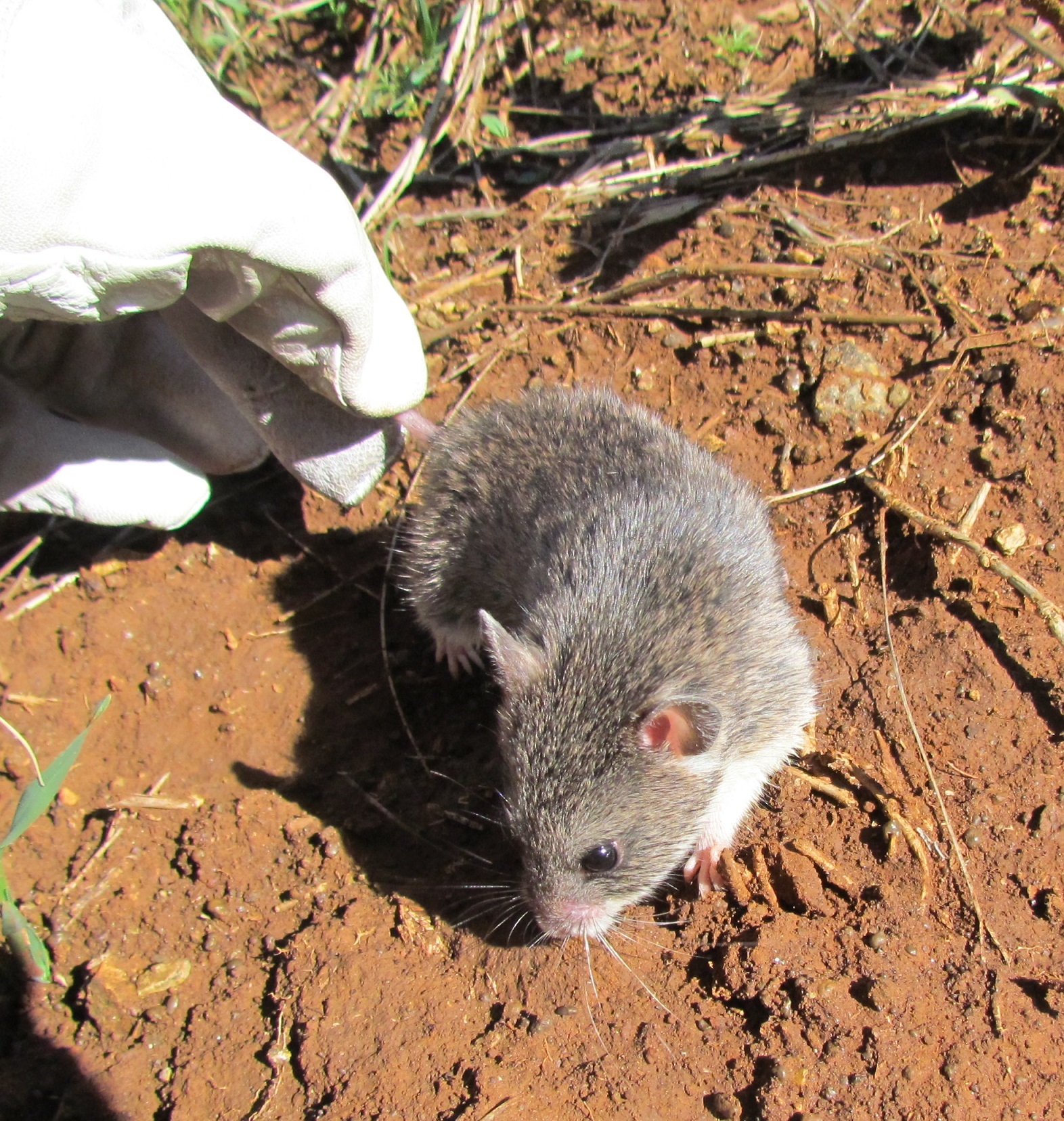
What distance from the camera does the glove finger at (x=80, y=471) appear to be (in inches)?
162

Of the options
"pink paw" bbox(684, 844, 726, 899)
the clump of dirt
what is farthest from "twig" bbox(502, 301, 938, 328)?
"pink paw" bbox(684, 844, 726, 899)

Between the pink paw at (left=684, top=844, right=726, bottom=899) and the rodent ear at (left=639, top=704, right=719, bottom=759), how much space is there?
56cm

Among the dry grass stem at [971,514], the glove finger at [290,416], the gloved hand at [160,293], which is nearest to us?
the gloved hand at [160,293]

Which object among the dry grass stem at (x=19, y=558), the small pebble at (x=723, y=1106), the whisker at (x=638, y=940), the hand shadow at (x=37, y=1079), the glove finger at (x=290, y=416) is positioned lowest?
the whisker at (x=638, y=940)

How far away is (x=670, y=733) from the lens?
9.64 feet

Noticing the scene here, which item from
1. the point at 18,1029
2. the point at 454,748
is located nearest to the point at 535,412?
the point at 454,748

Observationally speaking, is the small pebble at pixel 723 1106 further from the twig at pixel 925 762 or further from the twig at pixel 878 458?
the twig at pixel 878 458

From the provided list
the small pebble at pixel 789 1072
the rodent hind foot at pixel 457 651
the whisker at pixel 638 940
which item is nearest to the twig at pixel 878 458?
the rodent hind foot at pixel 457 651

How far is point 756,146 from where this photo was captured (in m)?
5.14

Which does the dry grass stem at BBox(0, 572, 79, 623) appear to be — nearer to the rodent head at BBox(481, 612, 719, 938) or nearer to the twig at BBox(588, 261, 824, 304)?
the rodent head at BBox(481, 612, 719, 938)

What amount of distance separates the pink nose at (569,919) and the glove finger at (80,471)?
8.45ft

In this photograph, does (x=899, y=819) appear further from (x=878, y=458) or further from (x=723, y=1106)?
(x=878, y=458)

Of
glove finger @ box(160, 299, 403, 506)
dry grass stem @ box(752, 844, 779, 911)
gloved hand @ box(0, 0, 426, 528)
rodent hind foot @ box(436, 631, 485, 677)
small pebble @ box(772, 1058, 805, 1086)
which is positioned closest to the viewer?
gloved hand @ box(0, 0, 426, 528)

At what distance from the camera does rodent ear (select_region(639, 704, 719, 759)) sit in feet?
9.30
